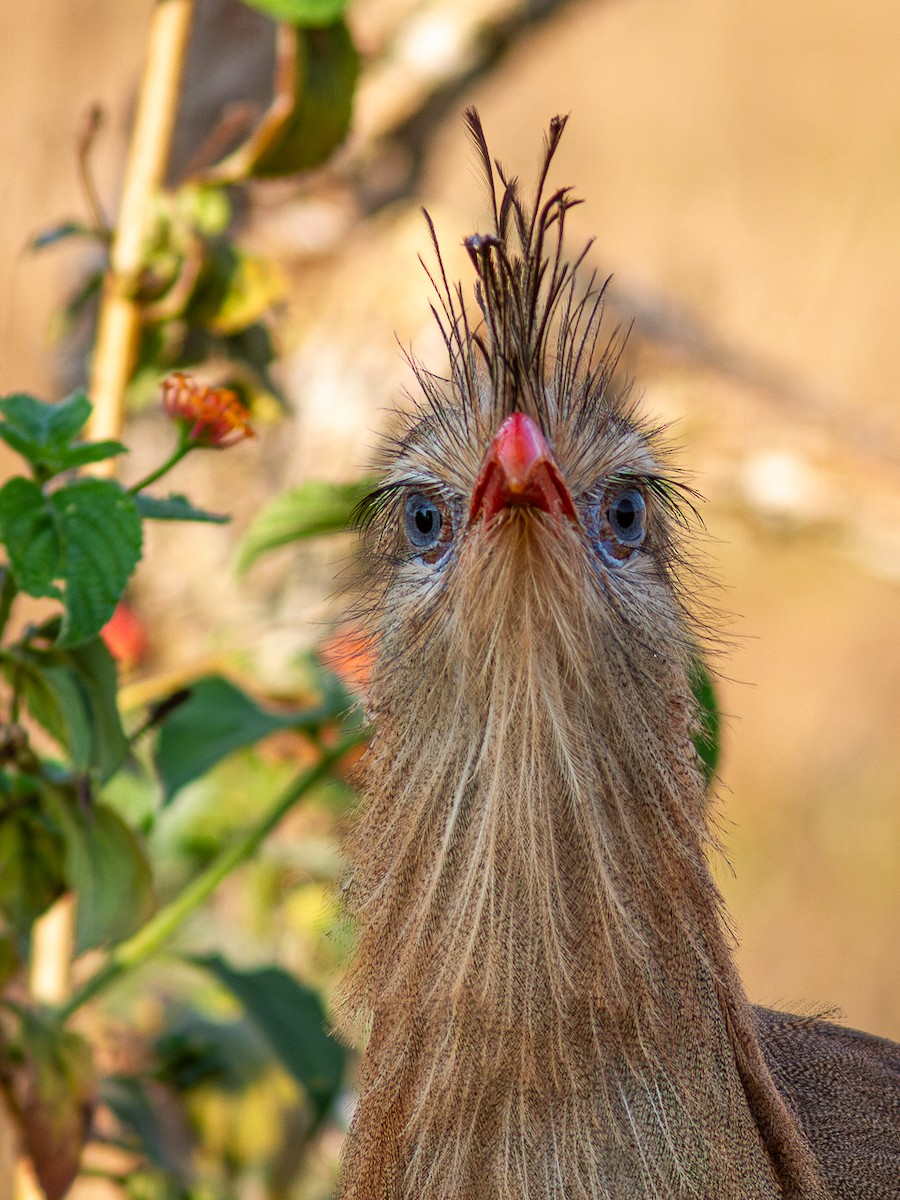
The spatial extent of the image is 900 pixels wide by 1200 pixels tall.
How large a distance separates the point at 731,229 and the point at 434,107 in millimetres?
6047

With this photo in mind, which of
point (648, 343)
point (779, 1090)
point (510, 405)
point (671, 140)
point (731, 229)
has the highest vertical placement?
point (671, 140)

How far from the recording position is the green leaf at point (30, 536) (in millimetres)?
1344

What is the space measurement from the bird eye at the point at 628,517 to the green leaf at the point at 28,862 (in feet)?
2.21

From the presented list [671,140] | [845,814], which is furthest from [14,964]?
[671,140]

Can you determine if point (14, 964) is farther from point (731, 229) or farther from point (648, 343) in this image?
point (731, 229)

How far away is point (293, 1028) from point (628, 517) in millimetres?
854

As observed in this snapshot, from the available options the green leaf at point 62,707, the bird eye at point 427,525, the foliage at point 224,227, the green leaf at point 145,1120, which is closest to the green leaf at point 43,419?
the green leaf at point 62,707

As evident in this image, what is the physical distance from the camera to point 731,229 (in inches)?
349

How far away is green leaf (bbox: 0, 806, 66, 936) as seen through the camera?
154 cm

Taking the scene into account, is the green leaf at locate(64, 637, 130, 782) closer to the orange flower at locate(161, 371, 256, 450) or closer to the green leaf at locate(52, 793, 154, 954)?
the green leaf at locate(52, 793, 154, 954)

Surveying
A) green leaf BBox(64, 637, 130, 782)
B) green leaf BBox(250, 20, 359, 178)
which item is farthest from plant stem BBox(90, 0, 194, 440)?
green leaf BBox(64, 637, 130, 782)

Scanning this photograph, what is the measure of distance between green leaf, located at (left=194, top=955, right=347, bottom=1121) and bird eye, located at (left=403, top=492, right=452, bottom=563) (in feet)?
2.37

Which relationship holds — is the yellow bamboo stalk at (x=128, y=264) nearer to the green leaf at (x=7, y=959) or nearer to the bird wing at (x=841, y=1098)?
the green leaf at (x=7, y=959)

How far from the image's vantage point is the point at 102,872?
5.06ft
